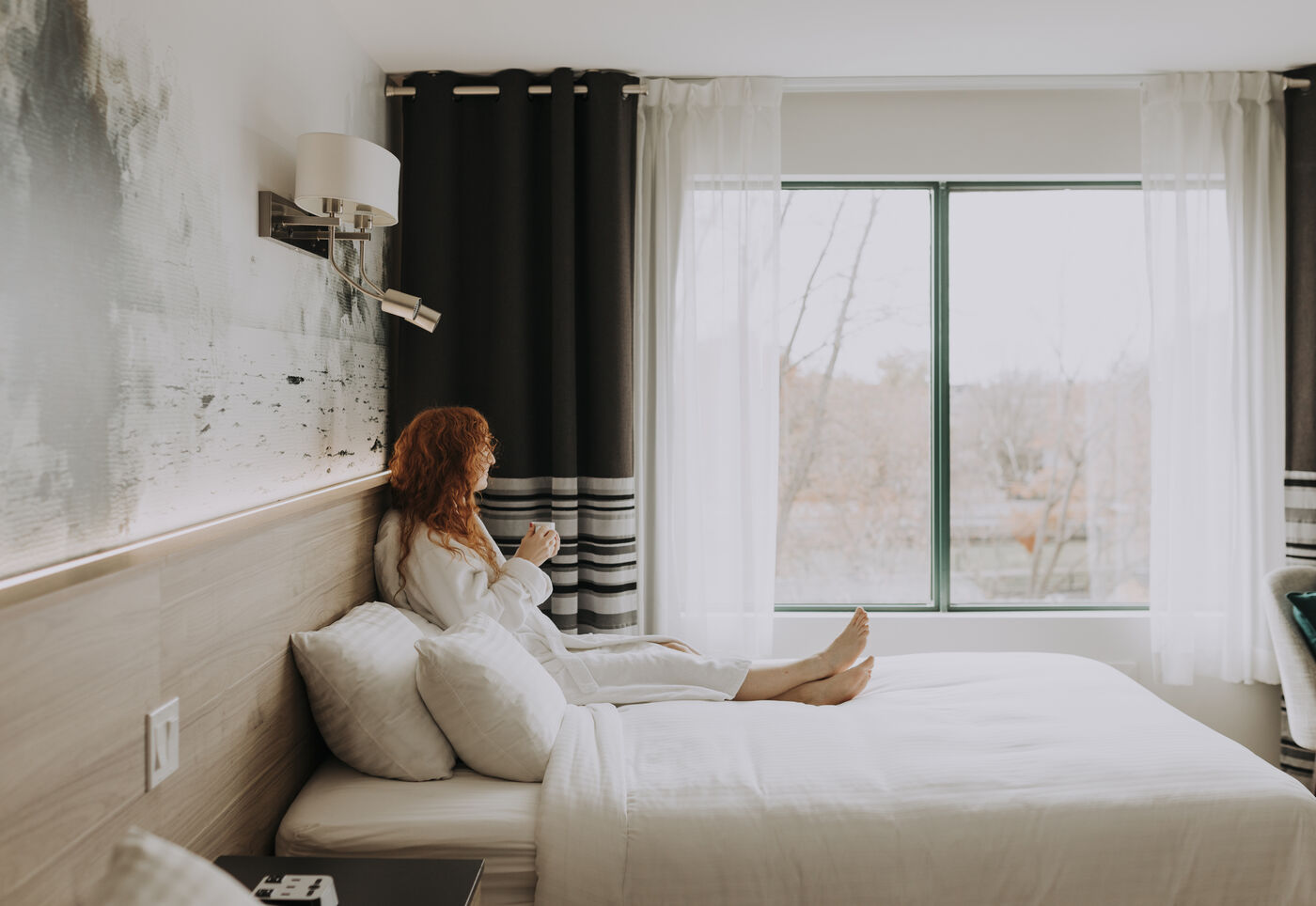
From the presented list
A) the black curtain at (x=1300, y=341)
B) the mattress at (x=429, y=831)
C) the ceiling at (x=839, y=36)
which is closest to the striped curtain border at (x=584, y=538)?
the mattress at (x=429, y=831)

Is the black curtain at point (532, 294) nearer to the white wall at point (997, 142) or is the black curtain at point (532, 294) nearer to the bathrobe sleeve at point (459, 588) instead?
the bathrobe sleeve at point (459, 588)

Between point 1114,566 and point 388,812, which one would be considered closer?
point 388,812

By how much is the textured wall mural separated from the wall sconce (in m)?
0.06

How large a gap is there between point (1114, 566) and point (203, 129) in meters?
3.25

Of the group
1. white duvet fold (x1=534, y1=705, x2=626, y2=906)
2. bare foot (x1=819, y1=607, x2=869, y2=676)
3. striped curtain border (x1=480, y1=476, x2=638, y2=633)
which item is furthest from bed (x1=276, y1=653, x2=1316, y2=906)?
striped curtain border (x1=480, y1=476, x2=638, y2=633)

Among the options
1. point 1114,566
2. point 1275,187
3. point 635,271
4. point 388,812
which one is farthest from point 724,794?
point 1275,187

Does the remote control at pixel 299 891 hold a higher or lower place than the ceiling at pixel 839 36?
lower

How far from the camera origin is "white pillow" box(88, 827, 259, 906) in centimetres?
82

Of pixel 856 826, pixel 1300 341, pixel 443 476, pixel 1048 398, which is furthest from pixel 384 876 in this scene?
pixel 1300 341

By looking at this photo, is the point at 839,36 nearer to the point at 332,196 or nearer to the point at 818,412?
the point at 818,412

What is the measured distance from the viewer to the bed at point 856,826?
64.6 inches

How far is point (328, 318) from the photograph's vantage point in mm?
2420

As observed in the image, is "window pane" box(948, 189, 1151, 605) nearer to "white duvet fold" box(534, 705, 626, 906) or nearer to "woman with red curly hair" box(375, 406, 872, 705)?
"woman with red curly hair" box(375, 406, 872, 705)

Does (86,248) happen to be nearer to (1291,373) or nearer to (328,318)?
(328,318)
